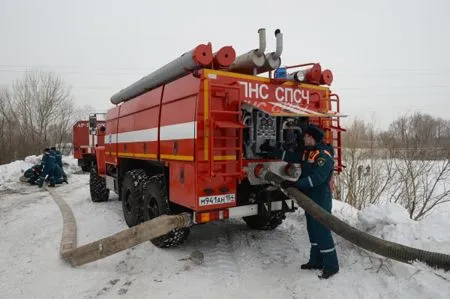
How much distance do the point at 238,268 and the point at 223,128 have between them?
1.86 meters

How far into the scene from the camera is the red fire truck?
4.38 m

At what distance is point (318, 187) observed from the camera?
4.23 metres

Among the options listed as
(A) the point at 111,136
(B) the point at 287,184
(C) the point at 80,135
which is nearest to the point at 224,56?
(B) the point at 287,184

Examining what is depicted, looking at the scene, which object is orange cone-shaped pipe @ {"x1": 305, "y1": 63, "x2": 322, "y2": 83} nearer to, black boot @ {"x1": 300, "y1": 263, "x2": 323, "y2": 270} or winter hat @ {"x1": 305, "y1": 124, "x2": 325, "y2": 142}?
winter hat @ {"x1": 305, "y1": 124, "x2": 325, "y2": 142}

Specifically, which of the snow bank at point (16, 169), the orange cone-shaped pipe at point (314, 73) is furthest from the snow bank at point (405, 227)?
the snow bank at point (16, 169)

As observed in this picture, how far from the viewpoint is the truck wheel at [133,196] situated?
6.34 metres

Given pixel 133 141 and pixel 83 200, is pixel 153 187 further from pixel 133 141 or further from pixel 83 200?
pixel 83 200

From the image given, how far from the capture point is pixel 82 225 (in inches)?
292

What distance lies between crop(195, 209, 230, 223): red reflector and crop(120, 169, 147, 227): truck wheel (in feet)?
6.91

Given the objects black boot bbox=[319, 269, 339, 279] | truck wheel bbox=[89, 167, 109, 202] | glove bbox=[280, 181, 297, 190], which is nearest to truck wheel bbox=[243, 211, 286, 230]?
glove bbox=[280, 181, 297, 190]

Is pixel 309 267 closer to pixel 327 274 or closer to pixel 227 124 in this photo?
pixel 327 274

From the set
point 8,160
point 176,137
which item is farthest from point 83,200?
point 8,160

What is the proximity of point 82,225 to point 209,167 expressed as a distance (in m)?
4.47

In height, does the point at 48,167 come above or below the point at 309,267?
above
